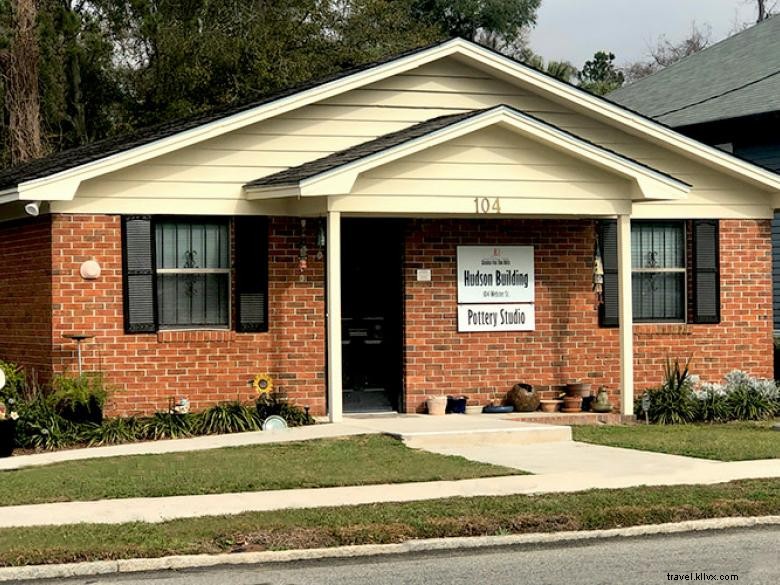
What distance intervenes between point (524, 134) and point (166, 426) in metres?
5.34

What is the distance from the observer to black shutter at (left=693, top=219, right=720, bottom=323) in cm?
1897

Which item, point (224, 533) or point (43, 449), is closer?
point (224, 533)

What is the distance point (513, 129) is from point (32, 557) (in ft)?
30.4

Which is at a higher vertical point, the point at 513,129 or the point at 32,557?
the point at 513,129

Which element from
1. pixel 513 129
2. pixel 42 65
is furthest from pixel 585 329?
pixel 42 65

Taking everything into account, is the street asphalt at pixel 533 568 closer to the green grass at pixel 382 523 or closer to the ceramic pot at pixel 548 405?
the green grass at pixel 382 523

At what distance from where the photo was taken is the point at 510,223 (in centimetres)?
1825

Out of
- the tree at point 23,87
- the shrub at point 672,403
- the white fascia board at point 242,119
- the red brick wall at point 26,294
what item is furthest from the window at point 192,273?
the tree at point 23,87

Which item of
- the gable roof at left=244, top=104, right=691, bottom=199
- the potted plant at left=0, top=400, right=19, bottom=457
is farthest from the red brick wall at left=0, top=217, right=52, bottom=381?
the gable roof at left=244, top=104, right=691, bottom=199

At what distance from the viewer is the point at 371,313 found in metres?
18.0

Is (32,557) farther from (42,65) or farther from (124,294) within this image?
(42,65)

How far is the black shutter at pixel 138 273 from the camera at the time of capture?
1645 centimetres

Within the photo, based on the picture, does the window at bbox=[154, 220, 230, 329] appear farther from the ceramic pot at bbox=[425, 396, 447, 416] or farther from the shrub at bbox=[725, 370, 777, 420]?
the shrub at bbox=[725, 370, 777, 420]

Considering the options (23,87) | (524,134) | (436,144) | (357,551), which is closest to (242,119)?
(436,144)
